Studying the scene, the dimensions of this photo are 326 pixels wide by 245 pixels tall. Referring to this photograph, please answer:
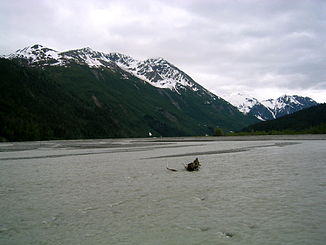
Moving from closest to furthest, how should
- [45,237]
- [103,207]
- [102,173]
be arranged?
1. [45,237]
2. [103,207]
3. [102,173]

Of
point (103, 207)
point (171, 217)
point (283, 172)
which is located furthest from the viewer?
point (283, 172)

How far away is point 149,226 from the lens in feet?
45.5

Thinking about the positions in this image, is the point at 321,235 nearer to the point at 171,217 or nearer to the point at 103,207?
the point at 171,217

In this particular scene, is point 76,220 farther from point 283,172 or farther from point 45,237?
point 283,172

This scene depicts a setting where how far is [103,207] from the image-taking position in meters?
17.5

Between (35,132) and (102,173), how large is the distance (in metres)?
132

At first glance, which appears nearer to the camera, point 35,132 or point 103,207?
point 103,207

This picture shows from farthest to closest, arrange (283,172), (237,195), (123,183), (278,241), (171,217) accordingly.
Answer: (283,172)
(123,183)
(237,195)
(171,217)
(278,241)

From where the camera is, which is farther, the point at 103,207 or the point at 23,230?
the point at 103,207

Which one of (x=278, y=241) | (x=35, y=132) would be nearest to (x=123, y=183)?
(x=278, y=241)

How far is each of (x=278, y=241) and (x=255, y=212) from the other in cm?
380

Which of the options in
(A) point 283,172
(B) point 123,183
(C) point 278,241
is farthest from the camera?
(A) point 283,172

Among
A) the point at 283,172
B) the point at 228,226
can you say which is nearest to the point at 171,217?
the point at 228,226

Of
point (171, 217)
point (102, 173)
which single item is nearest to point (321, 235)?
point (171, 217)
